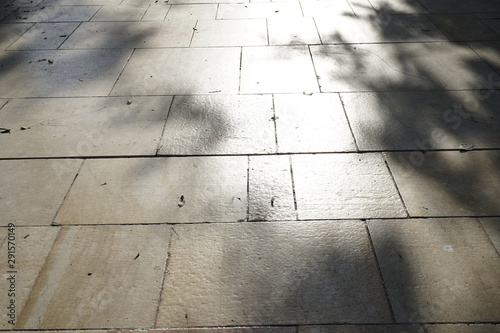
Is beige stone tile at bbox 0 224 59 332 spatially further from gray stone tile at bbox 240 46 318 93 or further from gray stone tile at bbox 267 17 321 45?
gray stone tile at bbox 267 17 321 45

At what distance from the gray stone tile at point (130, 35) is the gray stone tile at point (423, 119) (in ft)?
9.44

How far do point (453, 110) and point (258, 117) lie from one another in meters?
2.09

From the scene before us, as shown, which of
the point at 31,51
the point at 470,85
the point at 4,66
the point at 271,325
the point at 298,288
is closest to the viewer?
the point at 271,325

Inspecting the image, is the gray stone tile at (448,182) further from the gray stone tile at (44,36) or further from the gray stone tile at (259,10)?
the gray stone tile at (44,36)

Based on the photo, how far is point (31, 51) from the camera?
18.2 feet

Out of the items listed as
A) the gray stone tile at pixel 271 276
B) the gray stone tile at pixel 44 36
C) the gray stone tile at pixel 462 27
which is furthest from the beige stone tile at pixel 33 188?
the gray stone tile at pixel 462 27

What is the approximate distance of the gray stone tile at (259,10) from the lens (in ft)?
21.2

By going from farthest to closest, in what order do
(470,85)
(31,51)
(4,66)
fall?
(31,51)
(4,66)
(470,85)

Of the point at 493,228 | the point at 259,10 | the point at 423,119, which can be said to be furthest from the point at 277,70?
the point at 493,228

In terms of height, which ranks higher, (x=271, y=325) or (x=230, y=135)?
(x=230, y=135)

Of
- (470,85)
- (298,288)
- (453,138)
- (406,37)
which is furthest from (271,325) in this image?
(406,37)

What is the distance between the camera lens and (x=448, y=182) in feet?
10.6

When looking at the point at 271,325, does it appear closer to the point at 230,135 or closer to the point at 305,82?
the point at 230,135

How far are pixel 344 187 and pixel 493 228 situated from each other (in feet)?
3.70
